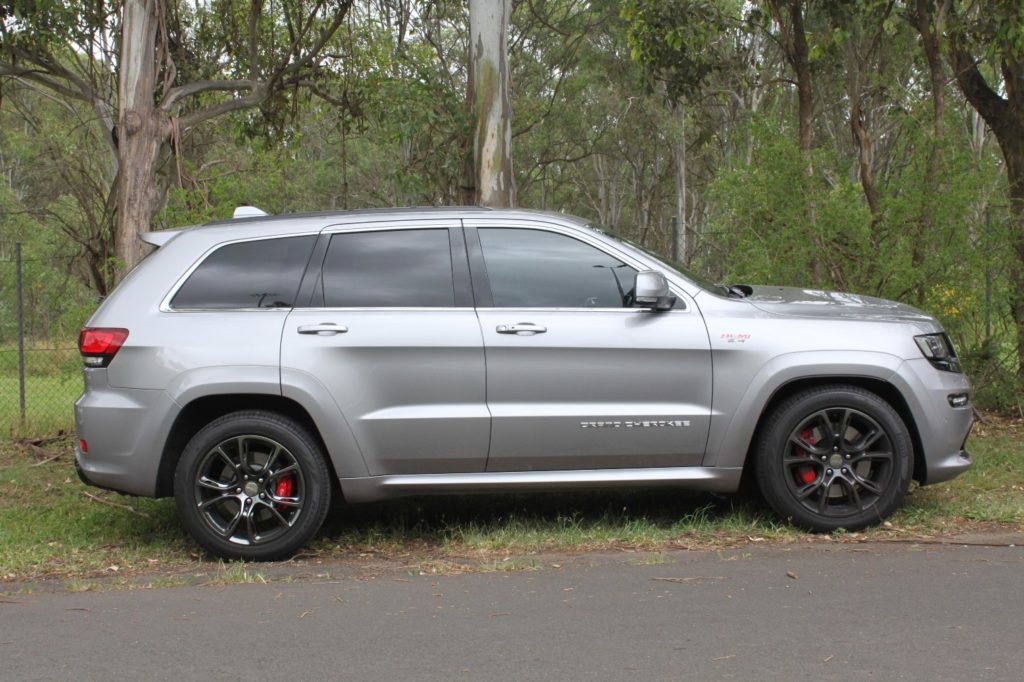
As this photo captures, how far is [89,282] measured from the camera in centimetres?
1293

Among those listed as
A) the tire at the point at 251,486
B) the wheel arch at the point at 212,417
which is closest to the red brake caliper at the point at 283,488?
the tire at the point at 251,486

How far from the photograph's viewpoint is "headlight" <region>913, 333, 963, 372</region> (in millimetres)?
6082

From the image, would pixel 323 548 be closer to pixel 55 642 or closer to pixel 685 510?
pixel 55 642

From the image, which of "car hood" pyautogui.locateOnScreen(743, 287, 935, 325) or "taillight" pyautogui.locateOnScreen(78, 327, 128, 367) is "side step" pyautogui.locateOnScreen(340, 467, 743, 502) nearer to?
"car hood" pyautogui.locateOnScreen(743, 287, 935, 325)

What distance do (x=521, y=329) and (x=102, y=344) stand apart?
→ 2272 mm

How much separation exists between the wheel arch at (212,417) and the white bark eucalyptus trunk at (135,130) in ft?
14.3

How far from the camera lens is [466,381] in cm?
577

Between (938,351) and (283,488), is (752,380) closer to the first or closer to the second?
(938,351)

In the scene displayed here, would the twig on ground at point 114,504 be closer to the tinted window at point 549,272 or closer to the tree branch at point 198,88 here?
the tinted window at point 549,272

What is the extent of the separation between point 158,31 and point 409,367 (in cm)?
632

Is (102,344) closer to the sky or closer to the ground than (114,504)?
closer to the sky

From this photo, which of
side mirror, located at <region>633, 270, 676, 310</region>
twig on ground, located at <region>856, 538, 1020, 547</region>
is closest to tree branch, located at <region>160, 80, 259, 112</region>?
side mirror, located at <region>633, 270, 676, 310</region>

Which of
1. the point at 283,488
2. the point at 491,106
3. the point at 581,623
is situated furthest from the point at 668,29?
the point at 581,623

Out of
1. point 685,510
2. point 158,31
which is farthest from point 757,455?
point 158,31
